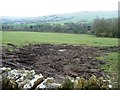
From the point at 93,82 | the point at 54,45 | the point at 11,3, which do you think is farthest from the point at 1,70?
the point at 54,45

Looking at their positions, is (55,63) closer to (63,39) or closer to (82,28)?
(82,28)

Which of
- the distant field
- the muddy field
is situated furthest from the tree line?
the muddy field

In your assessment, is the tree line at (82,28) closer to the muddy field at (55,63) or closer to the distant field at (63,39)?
the distant field at (63,39)

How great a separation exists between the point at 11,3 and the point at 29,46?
13.1 ft

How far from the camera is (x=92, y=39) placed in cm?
834

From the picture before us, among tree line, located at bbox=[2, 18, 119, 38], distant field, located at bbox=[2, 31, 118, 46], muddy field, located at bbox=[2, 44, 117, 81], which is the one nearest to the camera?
muddy field, located at bbox=[2, 44, 117, 81]

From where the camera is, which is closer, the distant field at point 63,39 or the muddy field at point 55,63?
the muddy field at point 55,63

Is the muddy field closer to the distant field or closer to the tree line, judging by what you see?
the distant field

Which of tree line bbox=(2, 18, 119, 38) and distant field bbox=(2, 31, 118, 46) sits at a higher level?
tree line bbox=(2, 18, 119, 38)

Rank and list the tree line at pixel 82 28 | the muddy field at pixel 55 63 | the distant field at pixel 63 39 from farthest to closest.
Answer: the distant field at pixel 63 39 → the tree line at pixel 82 28 → the muddy field at pixel 55 63

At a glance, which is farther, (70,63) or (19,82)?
(70,63)

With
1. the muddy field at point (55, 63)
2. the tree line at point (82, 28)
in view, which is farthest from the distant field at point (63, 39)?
the muddy field at point (55, 63)

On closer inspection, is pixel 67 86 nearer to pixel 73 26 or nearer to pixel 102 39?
pixel 73 26

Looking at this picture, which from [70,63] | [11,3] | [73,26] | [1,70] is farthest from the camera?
[73,26]
